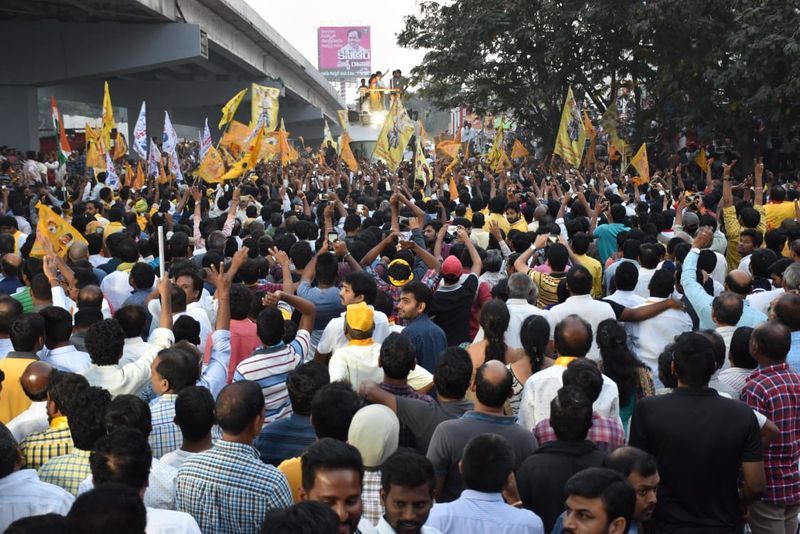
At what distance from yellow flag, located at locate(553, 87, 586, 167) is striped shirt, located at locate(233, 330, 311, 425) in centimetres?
1286

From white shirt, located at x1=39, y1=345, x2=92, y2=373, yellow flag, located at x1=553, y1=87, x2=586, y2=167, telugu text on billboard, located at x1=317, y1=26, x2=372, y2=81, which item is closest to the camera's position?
white shirt, located at x1=39, y1=345, x2=92, y2=373

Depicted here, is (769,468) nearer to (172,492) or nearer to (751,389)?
(751,389)

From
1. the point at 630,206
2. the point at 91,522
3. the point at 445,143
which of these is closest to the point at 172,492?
the point at 91,522

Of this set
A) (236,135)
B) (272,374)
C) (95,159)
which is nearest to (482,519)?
(272,374)

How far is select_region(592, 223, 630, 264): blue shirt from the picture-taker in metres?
10.7

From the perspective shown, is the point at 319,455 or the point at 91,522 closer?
the point at 91,522

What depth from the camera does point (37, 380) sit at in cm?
512

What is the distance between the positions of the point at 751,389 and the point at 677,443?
769 millimetres

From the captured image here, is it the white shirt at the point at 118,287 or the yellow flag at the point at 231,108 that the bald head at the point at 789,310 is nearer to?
the white shirt at the point at 118,287

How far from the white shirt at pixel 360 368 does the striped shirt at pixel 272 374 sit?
25cm

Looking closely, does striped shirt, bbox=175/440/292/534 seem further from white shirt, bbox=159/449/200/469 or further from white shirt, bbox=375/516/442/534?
white shirt, bbox=375/516/442/534

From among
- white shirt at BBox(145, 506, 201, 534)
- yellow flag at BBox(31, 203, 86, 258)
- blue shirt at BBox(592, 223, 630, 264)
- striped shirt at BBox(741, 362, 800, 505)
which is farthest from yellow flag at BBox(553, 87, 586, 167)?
white shirt at BBox(145, 506, 201, 534)

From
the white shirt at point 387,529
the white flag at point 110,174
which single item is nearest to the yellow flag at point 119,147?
the white flag at point 110,174

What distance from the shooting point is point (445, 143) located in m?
21.4
